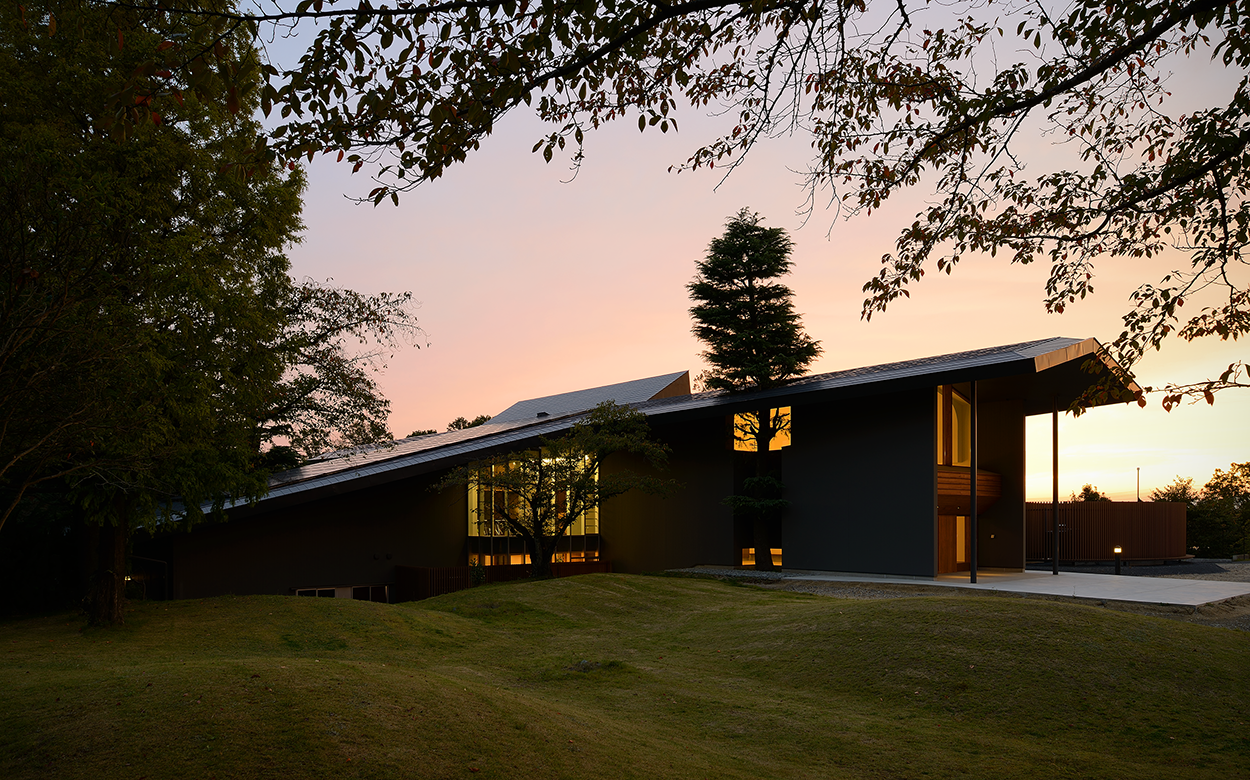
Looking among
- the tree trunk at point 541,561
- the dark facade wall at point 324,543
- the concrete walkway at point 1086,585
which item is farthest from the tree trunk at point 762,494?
the dark facade wall at point 324,543

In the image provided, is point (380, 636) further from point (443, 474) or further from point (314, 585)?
point (443, 474)

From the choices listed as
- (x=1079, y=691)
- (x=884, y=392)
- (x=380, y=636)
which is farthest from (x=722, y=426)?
(x=1079, y=691)

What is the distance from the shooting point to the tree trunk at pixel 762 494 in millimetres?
22781

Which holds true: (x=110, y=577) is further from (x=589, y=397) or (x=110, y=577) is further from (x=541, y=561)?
(x=589, y=397)

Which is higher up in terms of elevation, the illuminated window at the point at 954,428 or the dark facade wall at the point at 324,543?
the illuminated window at the point at 954,428

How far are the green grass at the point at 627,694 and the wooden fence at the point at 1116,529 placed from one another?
16297 millimetres

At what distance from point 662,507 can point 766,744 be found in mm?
18040

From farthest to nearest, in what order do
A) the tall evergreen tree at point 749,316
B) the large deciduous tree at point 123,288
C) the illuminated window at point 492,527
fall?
1. the tall evergreen tree at point 749,316
2. the illuminated window at point 492,527
3. the large deciduous tree at point 123,288

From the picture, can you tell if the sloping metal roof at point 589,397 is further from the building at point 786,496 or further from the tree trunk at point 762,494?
the tree trunk at point 762,494

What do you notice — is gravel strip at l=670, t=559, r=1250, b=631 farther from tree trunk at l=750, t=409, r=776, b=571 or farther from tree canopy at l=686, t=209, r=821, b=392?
tree canopy at l=686, t=209, r=821, b=392

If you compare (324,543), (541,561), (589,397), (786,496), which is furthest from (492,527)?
(589,397)

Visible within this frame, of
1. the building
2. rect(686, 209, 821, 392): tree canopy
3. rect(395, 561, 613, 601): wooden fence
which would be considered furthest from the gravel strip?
rect(686, 209, 821, 392): tree canopy

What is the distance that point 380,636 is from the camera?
11633 millimetres

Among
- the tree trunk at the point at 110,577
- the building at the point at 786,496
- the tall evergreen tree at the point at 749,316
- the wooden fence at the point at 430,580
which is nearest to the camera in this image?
the tree trunk at the point at 110,577
